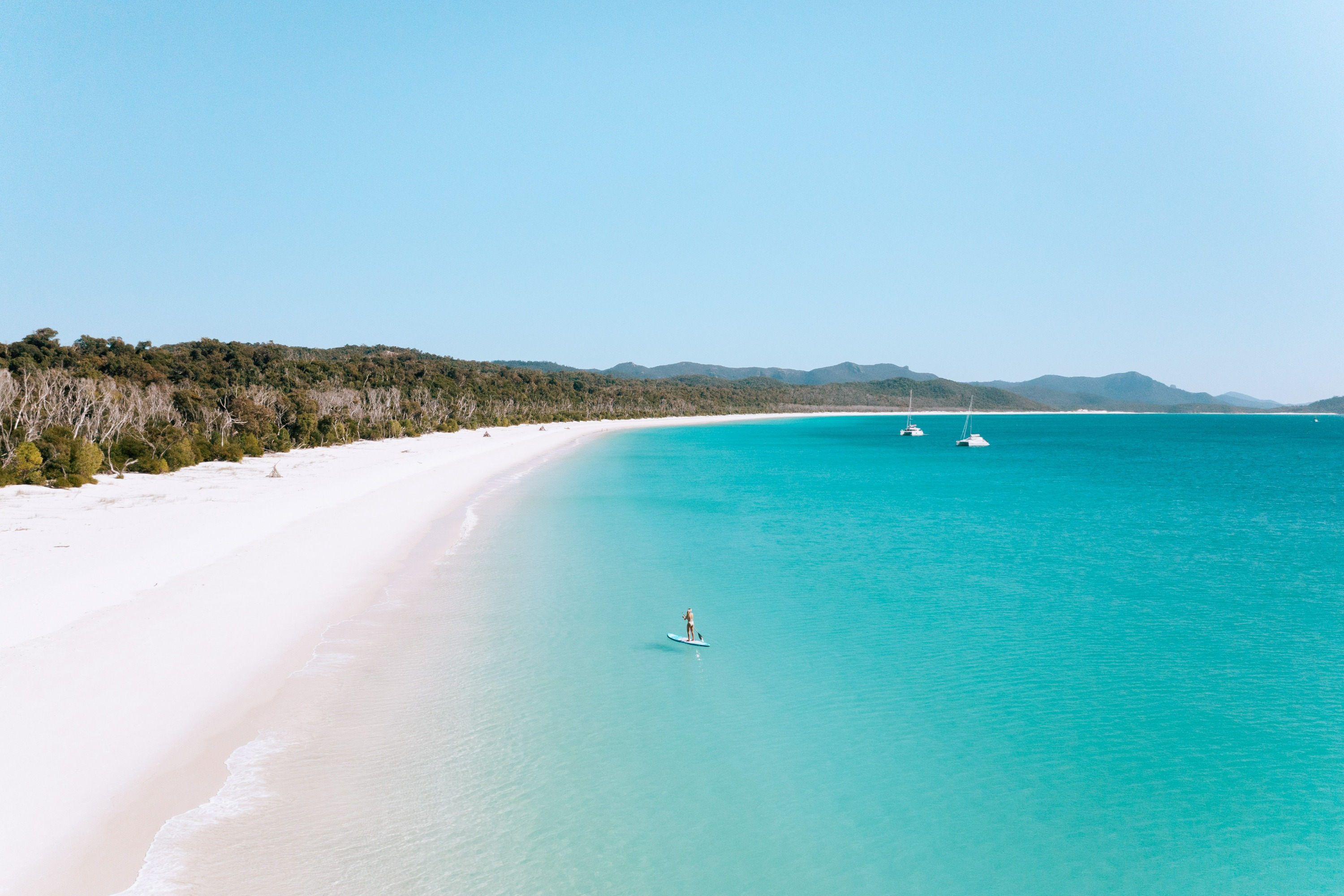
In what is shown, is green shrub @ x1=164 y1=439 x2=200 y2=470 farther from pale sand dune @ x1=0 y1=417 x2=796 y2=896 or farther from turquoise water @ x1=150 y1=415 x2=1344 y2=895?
turquoise water @ x1=150 y1=415 x2=1344 y2=895

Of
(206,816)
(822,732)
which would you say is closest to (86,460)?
(206,816)

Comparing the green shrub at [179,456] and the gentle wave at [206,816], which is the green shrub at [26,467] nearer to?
the green shrub at [179,456]

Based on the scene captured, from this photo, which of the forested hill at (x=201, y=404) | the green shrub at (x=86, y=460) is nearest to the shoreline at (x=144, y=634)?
the green shrub at (x=86, y=460)

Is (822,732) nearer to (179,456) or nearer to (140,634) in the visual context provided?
(140,634)

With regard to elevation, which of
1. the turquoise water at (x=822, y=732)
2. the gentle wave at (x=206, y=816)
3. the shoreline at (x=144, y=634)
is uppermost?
the shoreline at (x=144, y=634)

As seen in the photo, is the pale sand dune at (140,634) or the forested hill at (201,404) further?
the forested hill at (201,404)

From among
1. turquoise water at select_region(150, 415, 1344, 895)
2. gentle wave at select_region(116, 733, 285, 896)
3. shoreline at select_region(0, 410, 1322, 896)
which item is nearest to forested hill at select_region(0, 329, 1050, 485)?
shoreline at select_region(0, 410, 1322, 896)
